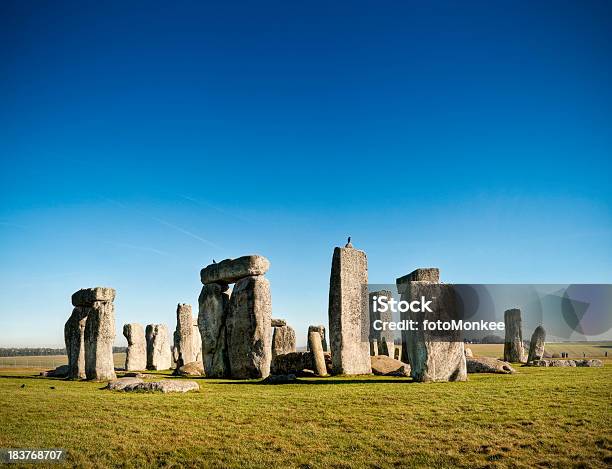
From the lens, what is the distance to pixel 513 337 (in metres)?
24.4

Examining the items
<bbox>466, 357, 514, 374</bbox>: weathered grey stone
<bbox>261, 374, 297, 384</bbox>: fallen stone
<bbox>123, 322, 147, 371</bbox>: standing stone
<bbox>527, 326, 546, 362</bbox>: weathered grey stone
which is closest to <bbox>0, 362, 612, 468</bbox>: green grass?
<bbox>261, 374, 297, 384</bbox>: fallen stone

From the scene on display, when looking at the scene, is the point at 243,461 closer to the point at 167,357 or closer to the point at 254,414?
the point at 254,414

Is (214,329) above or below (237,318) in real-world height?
below

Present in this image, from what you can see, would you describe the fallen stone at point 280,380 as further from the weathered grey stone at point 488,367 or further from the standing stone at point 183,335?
the standing stone at point 183,335

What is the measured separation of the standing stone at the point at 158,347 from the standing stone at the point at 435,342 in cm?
1557

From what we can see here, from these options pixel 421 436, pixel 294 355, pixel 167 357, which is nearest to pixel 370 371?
pixel 294 355

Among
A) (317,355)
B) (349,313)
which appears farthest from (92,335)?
(349,313)

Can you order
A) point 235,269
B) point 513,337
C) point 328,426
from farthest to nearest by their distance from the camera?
point 513,337 → point 235,269 → point 328,426

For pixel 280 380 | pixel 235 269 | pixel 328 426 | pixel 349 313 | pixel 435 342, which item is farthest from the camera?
pixel 235 269

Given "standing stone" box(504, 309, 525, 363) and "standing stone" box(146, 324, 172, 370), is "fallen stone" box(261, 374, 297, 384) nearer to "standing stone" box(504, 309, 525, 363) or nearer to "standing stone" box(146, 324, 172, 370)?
"standing stone" box(146, 324, 172, 370)

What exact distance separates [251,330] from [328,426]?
316 inches

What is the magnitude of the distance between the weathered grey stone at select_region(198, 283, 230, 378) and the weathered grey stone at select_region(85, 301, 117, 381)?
2.89 m

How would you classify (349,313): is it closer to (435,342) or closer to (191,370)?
(435,342)

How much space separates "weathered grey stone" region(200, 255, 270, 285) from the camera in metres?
16.1
